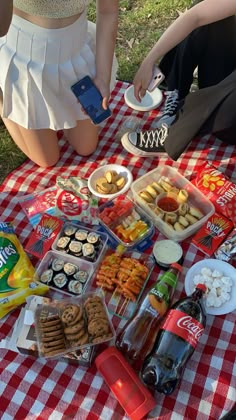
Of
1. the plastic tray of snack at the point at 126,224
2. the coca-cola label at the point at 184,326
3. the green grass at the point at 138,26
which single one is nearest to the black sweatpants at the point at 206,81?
the plastic tray of snack at the point at 126,224

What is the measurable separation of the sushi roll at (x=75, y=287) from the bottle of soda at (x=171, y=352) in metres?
0.31

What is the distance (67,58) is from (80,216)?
555 millimetres

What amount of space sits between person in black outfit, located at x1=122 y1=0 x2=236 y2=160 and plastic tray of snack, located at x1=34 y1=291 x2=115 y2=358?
70 cm

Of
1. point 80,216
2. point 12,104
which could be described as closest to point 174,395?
point 80,216

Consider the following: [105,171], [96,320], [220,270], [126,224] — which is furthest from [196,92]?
[96,320]

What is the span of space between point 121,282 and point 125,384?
1.05 ft

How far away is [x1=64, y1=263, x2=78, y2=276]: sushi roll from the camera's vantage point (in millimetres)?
1436

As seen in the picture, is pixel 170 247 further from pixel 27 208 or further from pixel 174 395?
pixel 27 208

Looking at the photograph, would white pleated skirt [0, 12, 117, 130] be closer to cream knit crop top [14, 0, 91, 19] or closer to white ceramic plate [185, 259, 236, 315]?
cream knit crop top [14, 0, 91, 19]

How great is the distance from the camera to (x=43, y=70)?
4.69 ft

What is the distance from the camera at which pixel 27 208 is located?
5.40 ft

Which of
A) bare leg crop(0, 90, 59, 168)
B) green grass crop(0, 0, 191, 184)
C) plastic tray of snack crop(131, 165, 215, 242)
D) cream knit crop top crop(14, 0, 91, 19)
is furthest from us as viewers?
green grass crop(0, 0, 191, 184)

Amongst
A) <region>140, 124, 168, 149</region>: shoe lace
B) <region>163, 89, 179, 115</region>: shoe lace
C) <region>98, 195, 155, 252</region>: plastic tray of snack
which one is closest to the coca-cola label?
<region>98, 195, 155, 252</region>: plastic tray of snack

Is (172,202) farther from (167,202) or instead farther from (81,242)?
(81,242)
